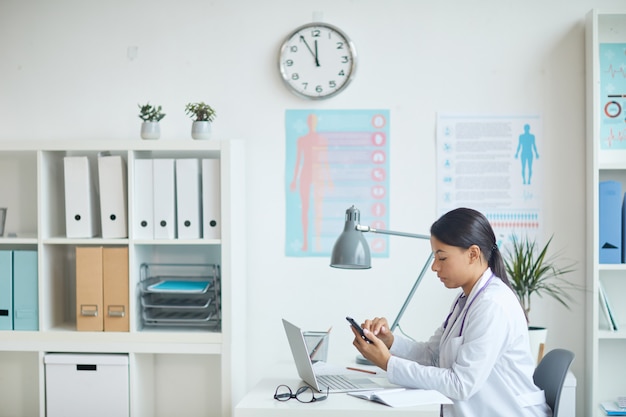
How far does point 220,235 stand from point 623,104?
1.99m

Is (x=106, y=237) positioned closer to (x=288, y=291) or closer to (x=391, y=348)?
(x=288, y=291)

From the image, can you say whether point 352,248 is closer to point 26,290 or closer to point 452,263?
point 452,263

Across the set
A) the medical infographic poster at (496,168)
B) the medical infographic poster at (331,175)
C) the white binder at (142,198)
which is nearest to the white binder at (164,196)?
the white binder at (142,198)

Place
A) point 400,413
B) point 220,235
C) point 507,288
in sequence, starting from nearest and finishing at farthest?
point 400,413 < point 507,288 < point 220,235

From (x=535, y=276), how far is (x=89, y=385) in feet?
6.78

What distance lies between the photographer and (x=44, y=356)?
3.40m

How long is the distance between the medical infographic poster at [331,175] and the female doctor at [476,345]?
1.00 m

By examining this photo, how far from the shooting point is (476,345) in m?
2.48

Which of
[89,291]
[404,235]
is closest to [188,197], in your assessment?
[89,291]

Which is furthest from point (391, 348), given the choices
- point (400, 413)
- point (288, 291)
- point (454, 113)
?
point (454, 113)

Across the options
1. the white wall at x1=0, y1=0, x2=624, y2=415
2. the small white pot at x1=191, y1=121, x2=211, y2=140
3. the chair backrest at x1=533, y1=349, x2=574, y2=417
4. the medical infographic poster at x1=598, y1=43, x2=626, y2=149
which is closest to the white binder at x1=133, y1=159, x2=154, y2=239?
the small white pot at x1=191, y1=121, x2=211, y2=140

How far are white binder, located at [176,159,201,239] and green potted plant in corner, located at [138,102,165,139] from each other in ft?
0.61

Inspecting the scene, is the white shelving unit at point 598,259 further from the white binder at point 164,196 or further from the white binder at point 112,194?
the white binder at point 112,194

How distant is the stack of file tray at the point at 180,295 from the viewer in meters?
3.43
